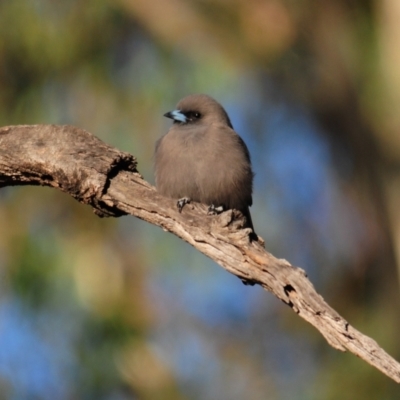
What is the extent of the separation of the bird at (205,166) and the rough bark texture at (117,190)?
783 millimetres

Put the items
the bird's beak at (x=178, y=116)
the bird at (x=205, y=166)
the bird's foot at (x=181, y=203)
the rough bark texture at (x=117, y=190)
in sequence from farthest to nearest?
the bird's beak at (x=178, y=116) → the bird at (x=205, y=166) → the bird's foot at (x=181, y=203) → the rough bark texture at (x=117, y=190)

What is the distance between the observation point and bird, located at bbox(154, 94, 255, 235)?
5898 millimetres

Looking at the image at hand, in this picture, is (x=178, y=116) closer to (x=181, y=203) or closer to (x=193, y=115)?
(x=193, y=115)

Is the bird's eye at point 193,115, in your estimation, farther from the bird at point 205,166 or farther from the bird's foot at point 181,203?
the bird's foot at point 181,203

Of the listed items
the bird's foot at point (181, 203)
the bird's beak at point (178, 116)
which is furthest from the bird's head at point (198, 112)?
the bird's foot at point (181, 203)

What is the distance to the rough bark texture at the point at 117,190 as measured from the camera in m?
4.42

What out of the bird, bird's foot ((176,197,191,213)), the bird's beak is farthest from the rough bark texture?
the bird's beak

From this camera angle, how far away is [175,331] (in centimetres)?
895

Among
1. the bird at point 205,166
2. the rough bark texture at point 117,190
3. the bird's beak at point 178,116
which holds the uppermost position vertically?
the bird's beak at point 178,116

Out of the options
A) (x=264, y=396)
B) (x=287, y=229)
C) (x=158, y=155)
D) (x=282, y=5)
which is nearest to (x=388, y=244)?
(x=287, y=229)

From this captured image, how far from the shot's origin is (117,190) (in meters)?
4.96

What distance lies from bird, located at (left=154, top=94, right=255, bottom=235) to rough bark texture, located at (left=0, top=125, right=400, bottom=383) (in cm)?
78

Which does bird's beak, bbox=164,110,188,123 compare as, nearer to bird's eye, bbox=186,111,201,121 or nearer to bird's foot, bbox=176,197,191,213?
bird's eye, bbox=186,111,201,121

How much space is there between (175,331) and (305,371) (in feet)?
4.98
